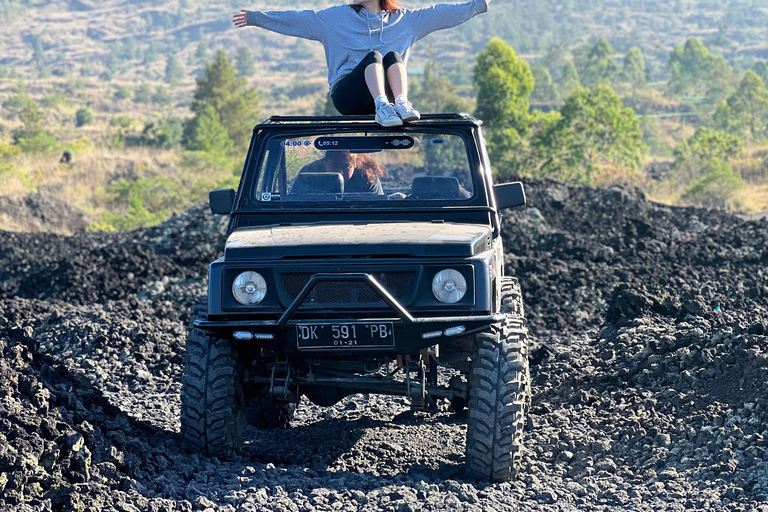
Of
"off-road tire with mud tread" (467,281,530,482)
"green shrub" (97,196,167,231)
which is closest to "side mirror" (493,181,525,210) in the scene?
"off-road tire with mud tread" (467,281,530,482)

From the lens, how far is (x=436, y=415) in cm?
795

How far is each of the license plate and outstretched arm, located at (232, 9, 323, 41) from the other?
8.59 feet

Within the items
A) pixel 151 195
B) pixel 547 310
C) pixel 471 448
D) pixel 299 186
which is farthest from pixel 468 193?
pixel 151 195

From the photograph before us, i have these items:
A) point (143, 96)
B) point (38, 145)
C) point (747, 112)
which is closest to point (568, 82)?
point (747, 112)

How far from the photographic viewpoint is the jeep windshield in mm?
6871

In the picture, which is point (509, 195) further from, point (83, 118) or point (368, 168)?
point (83, 118)

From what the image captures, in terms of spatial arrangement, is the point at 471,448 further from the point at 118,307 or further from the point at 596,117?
the point at 596,117

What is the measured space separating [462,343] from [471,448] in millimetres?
605

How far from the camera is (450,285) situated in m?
5.88

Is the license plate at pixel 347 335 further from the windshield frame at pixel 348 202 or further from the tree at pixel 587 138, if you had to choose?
the tree at pixel 587 138

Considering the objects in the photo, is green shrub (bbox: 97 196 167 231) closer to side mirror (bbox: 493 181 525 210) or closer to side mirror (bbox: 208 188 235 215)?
side mirror (bbox: 208 188 235 215)

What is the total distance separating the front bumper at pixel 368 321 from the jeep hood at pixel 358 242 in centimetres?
21

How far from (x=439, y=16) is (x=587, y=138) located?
25613 mm

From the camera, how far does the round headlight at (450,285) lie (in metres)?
5.88
